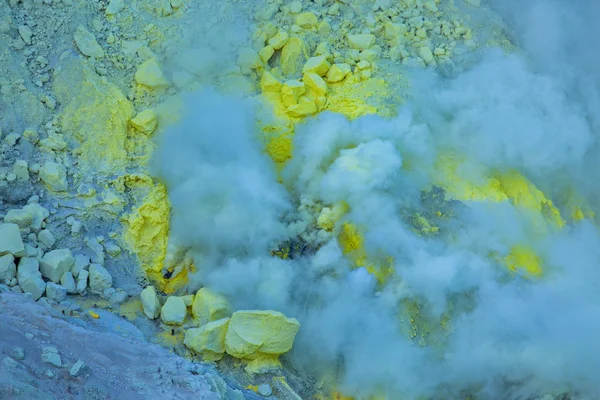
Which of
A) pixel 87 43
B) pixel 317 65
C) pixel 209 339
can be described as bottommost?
pixel 209 339

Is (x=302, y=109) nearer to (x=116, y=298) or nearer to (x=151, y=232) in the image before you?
(x=151, y=232)

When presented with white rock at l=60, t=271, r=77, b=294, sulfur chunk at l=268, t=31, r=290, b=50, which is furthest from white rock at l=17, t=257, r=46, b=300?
sulfur chunk at l=268, t=31, r=290, b=50

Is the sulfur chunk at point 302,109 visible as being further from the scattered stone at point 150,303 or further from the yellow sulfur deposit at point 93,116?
the scattered stone at point 150,303

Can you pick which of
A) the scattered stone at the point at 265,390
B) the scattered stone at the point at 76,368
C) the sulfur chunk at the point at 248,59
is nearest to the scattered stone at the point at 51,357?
the scattered stone at the point at 76,368

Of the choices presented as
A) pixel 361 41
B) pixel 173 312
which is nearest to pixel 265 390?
pixel 173 312

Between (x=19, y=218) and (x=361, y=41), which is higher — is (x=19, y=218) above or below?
below

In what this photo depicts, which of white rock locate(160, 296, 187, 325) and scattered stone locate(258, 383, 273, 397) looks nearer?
scattered stone locate(258, 383, 273, 397)

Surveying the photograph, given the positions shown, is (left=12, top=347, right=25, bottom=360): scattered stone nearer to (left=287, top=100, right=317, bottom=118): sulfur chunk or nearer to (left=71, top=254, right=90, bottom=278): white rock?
(left=71, top=254, right=90, bottom=278): white rock
